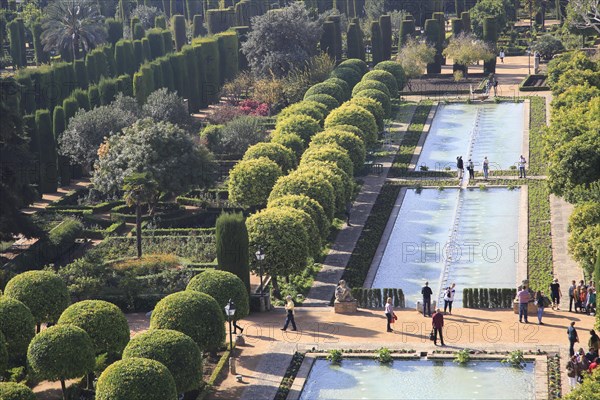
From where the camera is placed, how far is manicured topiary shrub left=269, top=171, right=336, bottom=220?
56031 millimetres

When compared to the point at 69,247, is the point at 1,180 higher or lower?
higher

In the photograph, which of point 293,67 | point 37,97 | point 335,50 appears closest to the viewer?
point 37,97

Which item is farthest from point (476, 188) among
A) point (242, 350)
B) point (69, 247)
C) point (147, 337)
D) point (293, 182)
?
point (147, 337)

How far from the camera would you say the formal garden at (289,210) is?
133ft

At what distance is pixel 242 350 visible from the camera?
43.2 metres

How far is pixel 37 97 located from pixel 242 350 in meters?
41.3

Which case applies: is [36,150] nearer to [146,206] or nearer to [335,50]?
[146,206]

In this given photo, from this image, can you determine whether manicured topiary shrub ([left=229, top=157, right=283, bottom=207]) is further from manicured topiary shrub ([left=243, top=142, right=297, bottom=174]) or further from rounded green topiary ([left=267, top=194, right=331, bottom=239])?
rounded green topiary ([left=267, top=194, right=331, bottom=239])

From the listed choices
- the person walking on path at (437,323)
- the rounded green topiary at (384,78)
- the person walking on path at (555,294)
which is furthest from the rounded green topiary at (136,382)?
the rounded green topiary at (384,78)

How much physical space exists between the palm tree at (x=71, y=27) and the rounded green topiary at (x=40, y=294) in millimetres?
57962

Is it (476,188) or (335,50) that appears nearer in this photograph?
(476,188)

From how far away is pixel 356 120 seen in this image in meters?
71.9

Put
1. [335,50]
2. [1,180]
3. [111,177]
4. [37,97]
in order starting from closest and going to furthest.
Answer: [1,180], [111,177], [37,97], [335,50]

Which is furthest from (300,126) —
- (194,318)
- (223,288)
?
(194,318)
